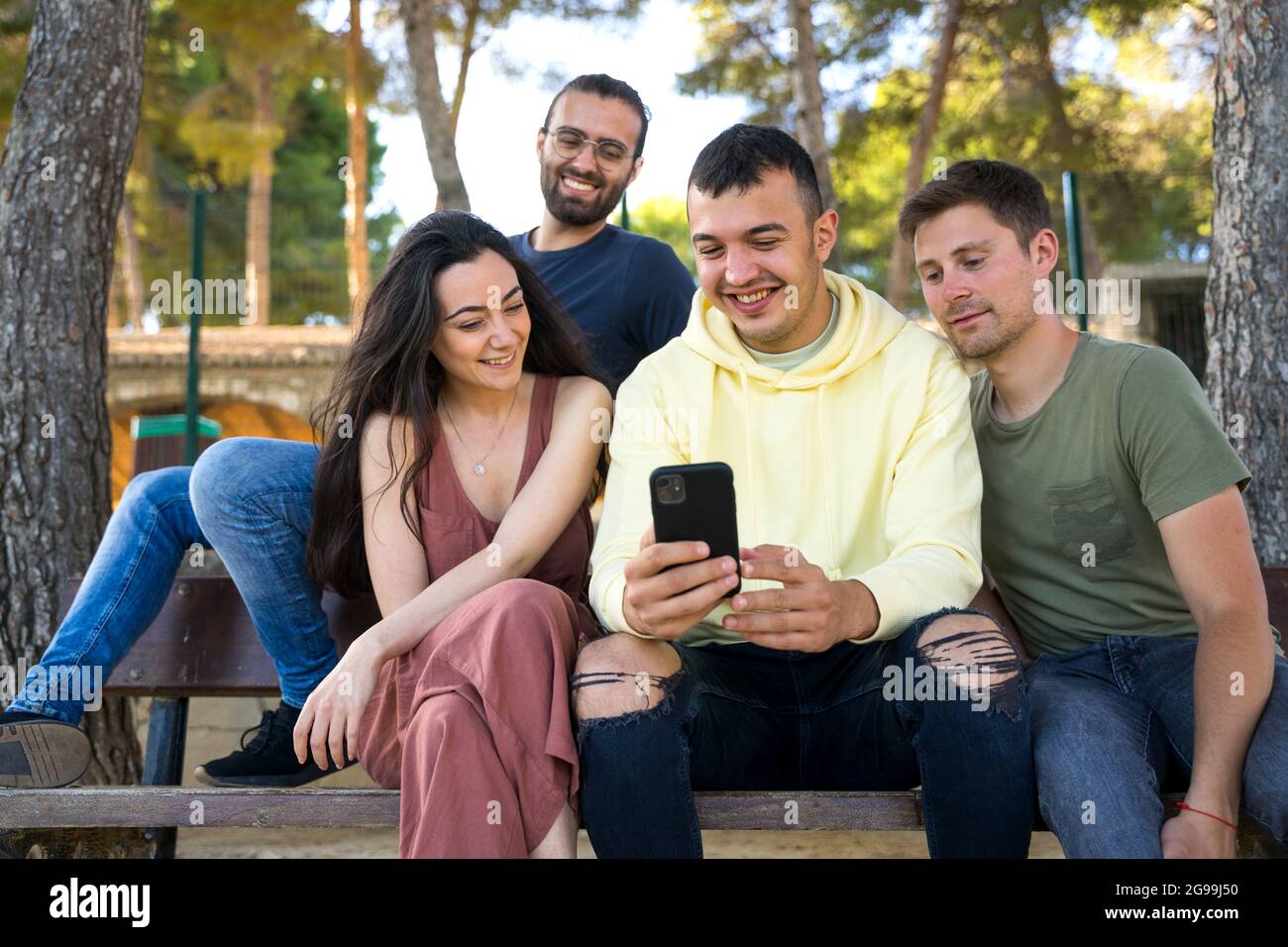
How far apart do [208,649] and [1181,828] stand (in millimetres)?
2269

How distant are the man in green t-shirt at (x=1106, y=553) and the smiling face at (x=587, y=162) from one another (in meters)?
1.31

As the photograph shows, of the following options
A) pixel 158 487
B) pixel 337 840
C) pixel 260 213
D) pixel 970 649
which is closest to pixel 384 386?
pixel 158 487

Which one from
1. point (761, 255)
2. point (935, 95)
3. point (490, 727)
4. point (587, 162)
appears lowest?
point (490, 727)

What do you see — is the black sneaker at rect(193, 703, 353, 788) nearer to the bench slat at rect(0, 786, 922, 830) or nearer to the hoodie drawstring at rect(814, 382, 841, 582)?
the bench slat at rect(0, 786, 922, 830)

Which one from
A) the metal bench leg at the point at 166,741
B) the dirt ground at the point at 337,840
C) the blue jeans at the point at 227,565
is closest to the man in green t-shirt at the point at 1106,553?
the blue jeans at the point at 227,565

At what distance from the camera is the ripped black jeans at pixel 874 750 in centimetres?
204

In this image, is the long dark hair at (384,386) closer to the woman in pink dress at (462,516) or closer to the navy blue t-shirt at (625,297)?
the woman in pink dress at (462,516)

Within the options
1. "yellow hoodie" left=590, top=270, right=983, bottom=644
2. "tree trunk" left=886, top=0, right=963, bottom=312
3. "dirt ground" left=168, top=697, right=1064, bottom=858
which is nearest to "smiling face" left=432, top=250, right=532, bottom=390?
"yellow hoodie" left=590, top=270, right=983, bottom=644

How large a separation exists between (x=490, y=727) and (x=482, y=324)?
1.02 meters

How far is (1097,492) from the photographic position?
2.44 meters

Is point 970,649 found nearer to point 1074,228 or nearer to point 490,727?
point 490,727

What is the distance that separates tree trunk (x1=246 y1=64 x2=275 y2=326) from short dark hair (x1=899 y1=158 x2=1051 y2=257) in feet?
20.1
